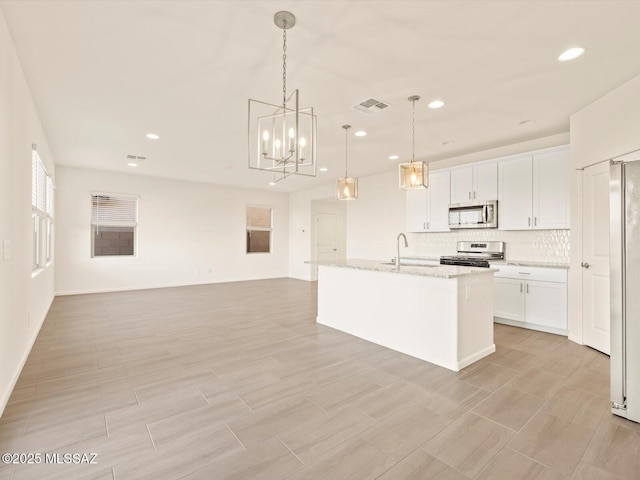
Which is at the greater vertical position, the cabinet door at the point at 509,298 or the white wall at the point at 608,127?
the white wall at the point at 608,127

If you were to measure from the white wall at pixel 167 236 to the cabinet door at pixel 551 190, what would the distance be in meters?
7.09

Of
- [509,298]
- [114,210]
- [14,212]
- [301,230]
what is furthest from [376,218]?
[114,210]

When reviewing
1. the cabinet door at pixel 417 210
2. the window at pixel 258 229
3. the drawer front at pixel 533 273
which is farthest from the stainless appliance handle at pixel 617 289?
the window at pixel 258 229

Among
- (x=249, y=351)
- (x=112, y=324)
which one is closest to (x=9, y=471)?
(x=249, y=351)

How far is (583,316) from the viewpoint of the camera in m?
3.70

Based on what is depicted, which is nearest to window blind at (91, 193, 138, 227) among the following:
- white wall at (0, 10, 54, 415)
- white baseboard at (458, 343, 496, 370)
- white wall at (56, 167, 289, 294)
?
white wall at (56, 167, 289, 294)

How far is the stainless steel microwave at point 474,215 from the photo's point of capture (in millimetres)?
5082

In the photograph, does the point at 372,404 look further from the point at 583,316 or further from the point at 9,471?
the point at 583,316

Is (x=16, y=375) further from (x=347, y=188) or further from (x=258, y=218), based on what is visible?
(x=258, y=218)

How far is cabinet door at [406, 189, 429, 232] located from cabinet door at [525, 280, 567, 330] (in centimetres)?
215

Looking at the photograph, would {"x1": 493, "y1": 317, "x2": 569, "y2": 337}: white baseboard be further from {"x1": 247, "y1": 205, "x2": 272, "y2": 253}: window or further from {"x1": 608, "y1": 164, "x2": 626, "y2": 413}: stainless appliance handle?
{"x1": 247, "y1": 205, "x2": 272, "y2": 253}: window

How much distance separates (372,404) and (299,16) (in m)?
2.88

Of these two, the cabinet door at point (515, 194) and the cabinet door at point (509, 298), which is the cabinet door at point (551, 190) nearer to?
the cabinet door at point (515, 194)

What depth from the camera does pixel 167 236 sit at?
26.5ft
